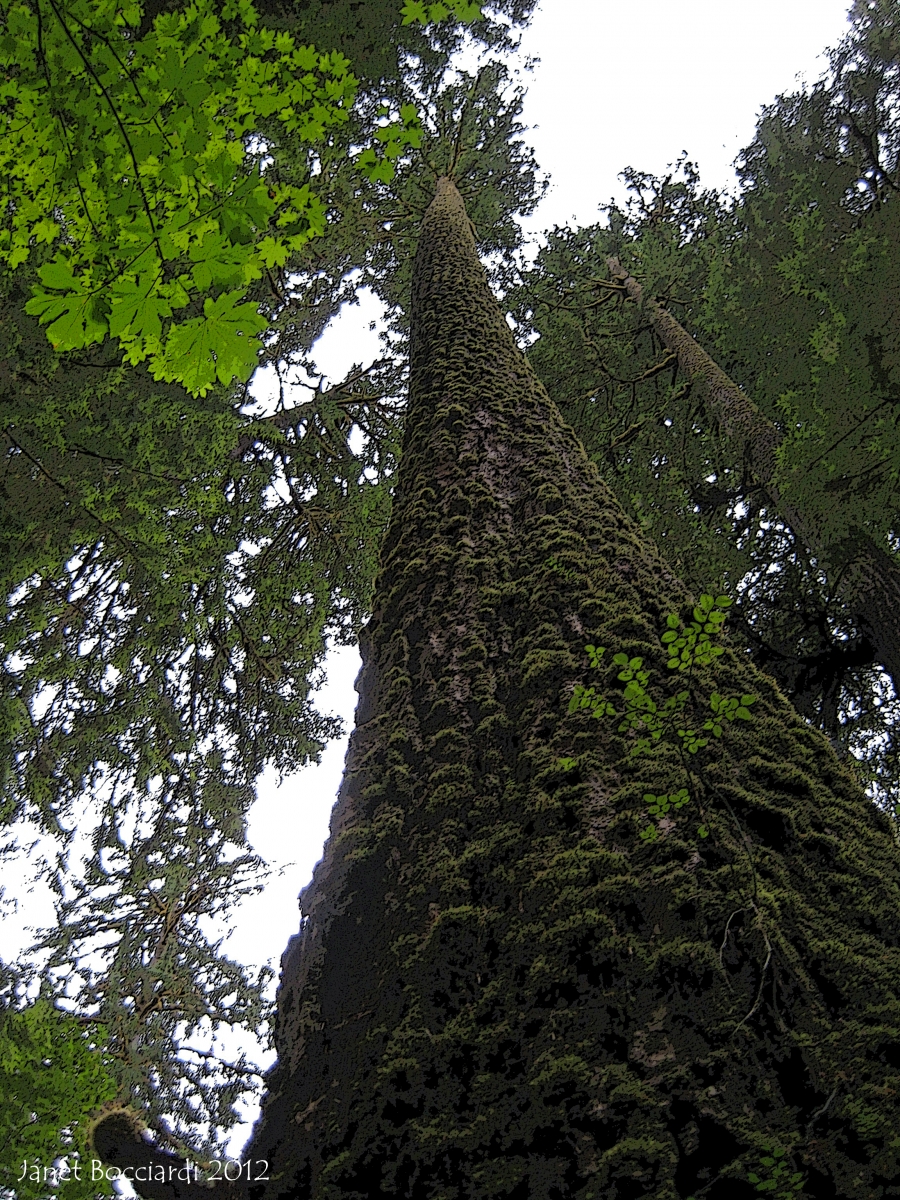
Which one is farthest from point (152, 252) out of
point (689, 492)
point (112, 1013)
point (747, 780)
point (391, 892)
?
point (689, 492)

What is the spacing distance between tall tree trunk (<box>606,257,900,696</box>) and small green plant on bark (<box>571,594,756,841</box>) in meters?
4.11

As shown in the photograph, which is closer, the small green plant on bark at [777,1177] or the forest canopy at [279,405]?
the small green plant on bark at [777,1177]

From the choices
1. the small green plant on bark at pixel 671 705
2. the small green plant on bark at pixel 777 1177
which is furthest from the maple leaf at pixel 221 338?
the small green plant on bark at pixel 777 1177

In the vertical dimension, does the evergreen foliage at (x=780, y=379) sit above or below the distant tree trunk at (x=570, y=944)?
above

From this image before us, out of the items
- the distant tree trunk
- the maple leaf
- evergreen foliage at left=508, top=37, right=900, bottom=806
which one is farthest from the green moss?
evergreen foliage at left=508, top=37, right=900, bottom=806

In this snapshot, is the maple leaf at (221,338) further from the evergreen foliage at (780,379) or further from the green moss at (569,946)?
the evergreen foliage at (780,379)

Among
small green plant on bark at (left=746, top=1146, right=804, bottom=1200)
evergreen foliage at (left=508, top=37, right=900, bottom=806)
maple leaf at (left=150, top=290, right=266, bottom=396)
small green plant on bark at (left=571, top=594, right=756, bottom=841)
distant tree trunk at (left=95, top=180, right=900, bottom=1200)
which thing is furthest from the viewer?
evergreen foliage at (left=508, top=37, right=900, bottom=806)

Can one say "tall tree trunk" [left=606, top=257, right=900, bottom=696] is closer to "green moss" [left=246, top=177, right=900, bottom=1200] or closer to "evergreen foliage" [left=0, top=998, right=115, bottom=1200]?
"green moss" [left=246, top=177, right=900, bottom=1200]

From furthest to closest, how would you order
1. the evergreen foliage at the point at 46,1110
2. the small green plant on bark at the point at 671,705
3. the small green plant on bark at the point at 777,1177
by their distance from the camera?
the evergreen foliage at the point at 46,1110
the small green plant on bark at the point at 671,705
the small green plant on bark at the point at 777,1177

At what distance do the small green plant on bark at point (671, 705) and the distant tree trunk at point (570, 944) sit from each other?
38mm

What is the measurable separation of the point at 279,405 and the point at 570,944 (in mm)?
6814

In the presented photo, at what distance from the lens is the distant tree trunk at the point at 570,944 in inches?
41.8

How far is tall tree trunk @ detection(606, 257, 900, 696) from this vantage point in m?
5.18

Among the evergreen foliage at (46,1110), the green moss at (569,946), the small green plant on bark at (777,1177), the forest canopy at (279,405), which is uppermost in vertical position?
the forest canopy at (279,405)
